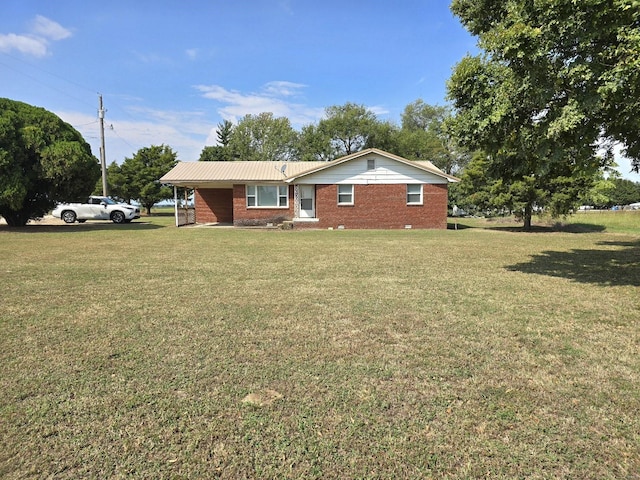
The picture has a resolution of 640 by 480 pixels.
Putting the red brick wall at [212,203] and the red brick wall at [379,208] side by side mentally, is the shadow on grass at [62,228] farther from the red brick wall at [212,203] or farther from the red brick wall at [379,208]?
the red brick wall at [379,208]

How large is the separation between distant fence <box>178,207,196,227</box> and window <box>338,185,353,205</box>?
379 inches

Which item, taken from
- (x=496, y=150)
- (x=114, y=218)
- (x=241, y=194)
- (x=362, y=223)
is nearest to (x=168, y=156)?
(x=114, y=218)

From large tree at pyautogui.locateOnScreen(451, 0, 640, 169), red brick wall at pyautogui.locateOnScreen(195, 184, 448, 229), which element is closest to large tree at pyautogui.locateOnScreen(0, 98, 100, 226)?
red brick wall at pyautogui.locateOnScreen(195, 184, 448, 229)

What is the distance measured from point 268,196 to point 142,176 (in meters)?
22.8

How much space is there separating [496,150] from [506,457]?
6.37m

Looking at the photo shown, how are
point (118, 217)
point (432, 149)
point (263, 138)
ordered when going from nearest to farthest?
point (118, 217)
point (432, 149)
point (263, 138)

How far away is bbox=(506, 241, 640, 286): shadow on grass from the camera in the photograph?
7484 millimetres

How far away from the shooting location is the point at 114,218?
1053 inches

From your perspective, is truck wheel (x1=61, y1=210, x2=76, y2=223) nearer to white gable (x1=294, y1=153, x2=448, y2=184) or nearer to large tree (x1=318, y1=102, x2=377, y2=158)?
white gable (x1=294, y1=153, x2=448, y2=184)

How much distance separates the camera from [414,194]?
72.7 ft

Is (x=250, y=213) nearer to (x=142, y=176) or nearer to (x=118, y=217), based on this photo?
(x=118, y=217)

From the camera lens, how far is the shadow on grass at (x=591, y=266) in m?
7.48

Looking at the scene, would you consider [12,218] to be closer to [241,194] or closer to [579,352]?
[241,194]

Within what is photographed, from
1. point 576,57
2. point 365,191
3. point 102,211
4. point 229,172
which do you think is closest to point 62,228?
point 102,211
